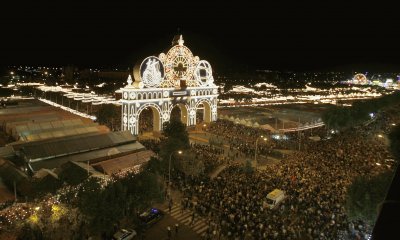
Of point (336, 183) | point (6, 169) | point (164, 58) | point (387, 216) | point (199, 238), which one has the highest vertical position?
point (164, 58)

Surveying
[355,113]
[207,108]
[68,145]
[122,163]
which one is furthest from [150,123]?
[355,113]

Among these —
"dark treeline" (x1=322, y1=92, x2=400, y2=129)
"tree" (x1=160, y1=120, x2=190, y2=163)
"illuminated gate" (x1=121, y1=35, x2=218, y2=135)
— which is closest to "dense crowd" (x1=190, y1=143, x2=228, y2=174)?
"tree" (x1=160, y1=120, x2=190, y2=163)

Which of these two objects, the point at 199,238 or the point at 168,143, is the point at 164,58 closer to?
the point at 168,143

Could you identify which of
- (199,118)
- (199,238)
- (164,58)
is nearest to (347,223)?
(199,238)

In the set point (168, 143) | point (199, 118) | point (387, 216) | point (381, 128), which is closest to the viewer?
point (387, 216)

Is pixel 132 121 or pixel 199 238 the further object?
pixel 132 121

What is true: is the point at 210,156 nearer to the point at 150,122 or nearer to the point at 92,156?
the point at 92,156

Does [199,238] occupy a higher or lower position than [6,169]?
lower
